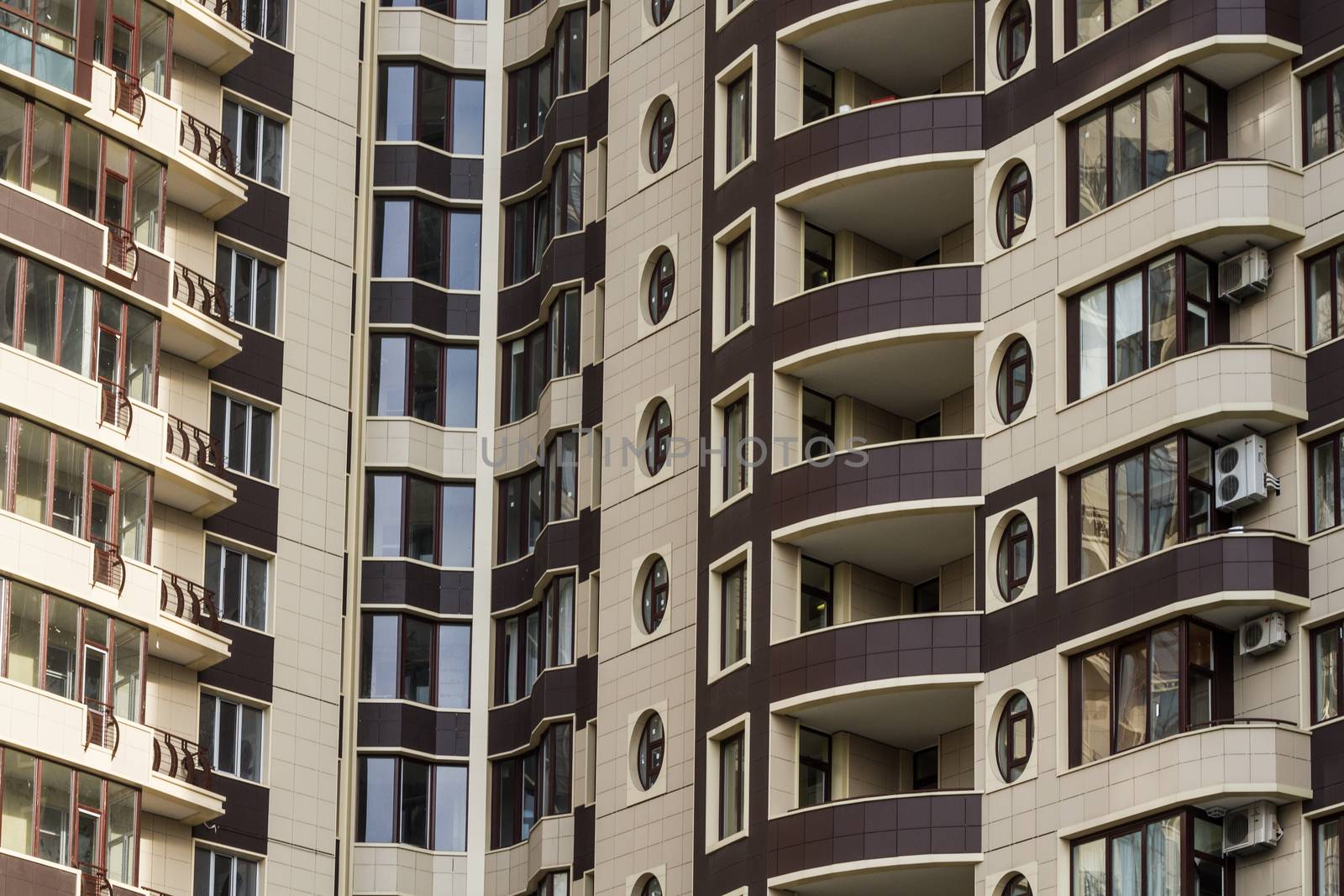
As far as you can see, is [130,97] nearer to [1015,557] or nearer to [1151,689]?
[1015,557]

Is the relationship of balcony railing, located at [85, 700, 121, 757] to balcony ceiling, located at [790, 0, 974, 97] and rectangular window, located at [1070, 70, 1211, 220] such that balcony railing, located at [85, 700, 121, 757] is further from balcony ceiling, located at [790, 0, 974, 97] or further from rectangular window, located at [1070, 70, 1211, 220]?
rectangular window, located at [1070, 70, 1211, 220]

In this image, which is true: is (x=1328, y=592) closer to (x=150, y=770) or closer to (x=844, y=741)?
(x=844, y=741)

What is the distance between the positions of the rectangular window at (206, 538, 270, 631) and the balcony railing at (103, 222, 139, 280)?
6890 mm

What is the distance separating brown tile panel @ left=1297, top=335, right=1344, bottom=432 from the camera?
172 ft

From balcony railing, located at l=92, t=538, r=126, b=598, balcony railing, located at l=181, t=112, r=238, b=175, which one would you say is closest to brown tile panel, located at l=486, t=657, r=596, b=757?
balcony railing, located at l=92, t=538, r=126, b=598

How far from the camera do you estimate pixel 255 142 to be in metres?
71.4

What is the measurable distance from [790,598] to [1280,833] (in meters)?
12.7

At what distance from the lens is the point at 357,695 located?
7238cm

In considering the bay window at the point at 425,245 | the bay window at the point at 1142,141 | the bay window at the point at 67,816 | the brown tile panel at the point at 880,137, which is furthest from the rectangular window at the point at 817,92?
the bay window at the point at 67,816

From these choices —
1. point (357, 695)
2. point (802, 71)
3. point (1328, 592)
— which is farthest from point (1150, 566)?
point (357, 695)

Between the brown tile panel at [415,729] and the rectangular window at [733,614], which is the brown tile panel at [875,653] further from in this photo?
the brown tile panel at [415,729]

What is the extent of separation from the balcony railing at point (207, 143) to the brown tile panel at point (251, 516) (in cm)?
749

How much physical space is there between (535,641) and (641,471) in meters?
8.51

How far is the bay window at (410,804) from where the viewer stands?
71.4 m
